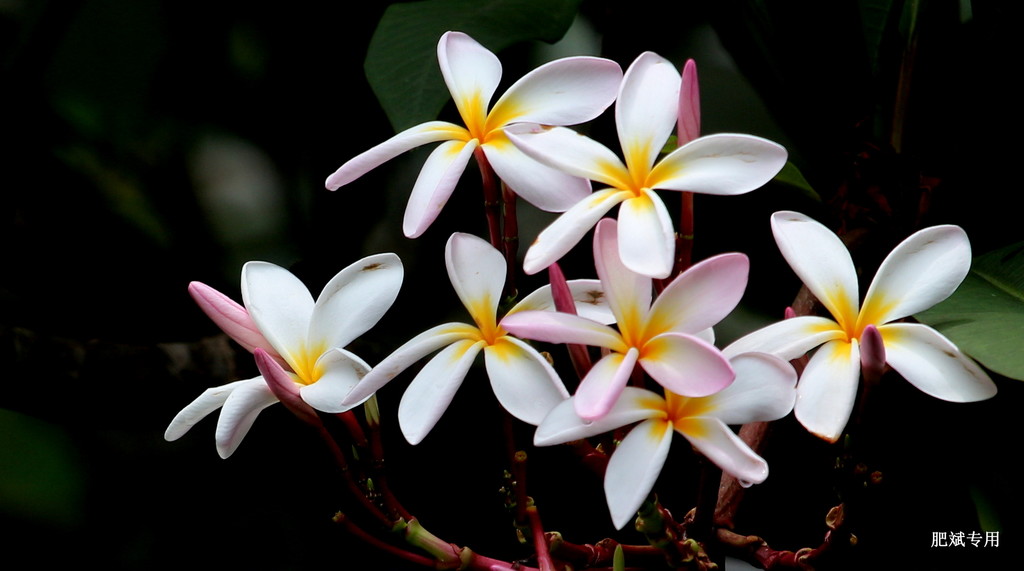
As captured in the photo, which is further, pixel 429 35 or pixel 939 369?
pixel 429 35

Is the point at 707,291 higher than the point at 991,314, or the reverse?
the point at 707,291

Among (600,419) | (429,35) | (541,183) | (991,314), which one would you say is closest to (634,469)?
(600,419)

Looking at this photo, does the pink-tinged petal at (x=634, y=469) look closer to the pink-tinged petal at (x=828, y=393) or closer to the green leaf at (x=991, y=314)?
the pink-tinged petal at (x=828, y=393)

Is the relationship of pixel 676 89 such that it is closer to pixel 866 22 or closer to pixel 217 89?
pixel 866 22

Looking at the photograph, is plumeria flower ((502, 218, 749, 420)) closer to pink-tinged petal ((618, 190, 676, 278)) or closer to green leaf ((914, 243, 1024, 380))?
pink-tinged petal ((618, 190, 676, 278))

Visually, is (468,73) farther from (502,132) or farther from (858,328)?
(858,328)

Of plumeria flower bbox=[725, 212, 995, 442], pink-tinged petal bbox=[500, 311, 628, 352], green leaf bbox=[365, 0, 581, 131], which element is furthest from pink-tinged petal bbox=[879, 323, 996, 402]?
green leaf bbox=[365, 0, 581, 131]

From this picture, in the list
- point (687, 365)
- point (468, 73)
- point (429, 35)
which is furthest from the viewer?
point (429, 35)
